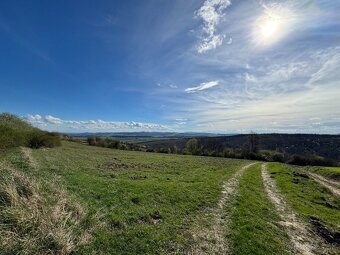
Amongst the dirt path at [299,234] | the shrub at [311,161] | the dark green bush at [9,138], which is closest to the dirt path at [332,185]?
the dirt path at [299,234]

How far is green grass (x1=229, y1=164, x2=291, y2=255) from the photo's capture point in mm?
11375

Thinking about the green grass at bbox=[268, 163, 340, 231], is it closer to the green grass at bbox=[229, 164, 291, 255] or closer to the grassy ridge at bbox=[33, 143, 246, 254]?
the green grass at bbox=[229, 164, 291, 255]

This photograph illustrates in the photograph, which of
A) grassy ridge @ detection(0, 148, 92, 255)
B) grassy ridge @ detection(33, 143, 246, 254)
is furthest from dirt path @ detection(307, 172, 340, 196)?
grassy ridge @ detection(0, 148, 92, 255)

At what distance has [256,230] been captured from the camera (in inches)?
518

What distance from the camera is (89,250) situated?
9.64m

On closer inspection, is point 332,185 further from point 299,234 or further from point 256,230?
point 256,230

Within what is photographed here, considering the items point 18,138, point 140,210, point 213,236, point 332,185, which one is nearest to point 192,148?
point 332,185

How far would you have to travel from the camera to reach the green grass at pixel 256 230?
11375mm

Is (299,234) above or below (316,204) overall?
above

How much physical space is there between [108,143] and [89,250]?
86.6 m

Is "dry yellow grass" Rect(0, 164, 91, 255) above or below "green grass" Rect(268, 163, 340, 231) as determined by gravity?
above

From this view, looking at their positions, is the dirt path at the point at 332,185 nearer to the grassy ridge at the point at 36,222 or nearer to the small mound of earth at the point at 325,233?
the small mound of earth at the point at 325,233

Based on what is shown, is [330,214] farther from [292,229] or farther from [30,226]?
[30,226]

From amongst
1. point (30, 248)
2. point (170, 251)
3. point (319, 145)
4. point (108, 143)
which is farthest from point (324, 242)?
point (319, 145)
